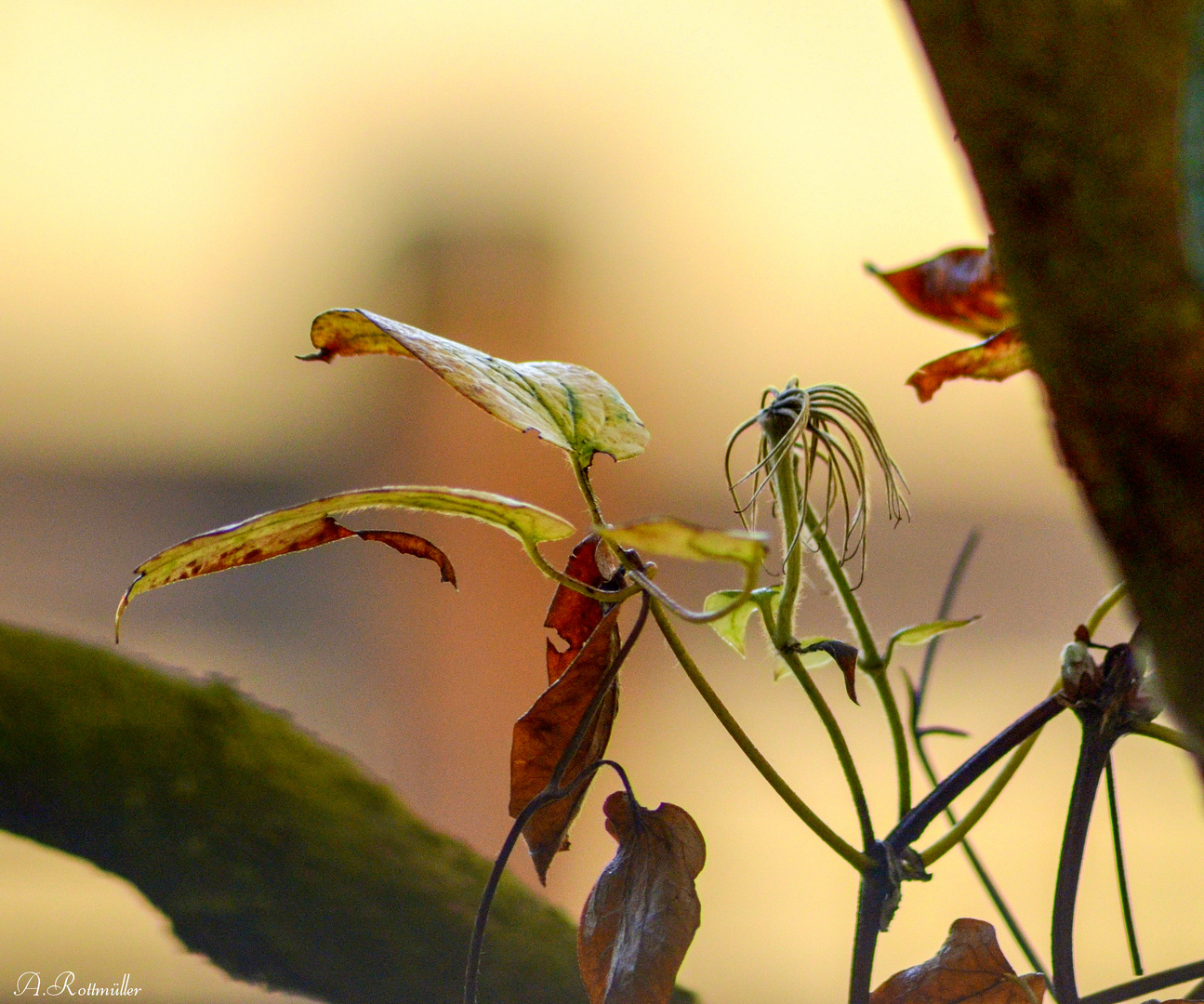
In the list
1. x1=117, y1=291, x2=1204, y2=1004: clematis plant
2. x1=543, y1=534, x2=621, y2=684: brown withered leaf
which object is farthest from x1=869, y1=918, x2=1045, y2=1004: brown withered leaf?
x1=543, y1=534, x2=621, y2=684: brown withered leaf

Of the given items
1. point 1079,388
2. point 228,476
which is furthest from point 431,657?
point 1079,388

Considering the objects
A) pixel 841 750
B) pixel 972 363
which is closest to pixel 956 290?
pixel 972 363

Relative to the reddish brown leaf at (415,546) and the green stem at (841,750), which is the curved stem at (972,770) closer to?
the green stem at (841,750)

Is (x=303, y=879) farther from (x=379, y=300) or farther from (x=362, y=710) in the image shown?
(x=379, y=300)
